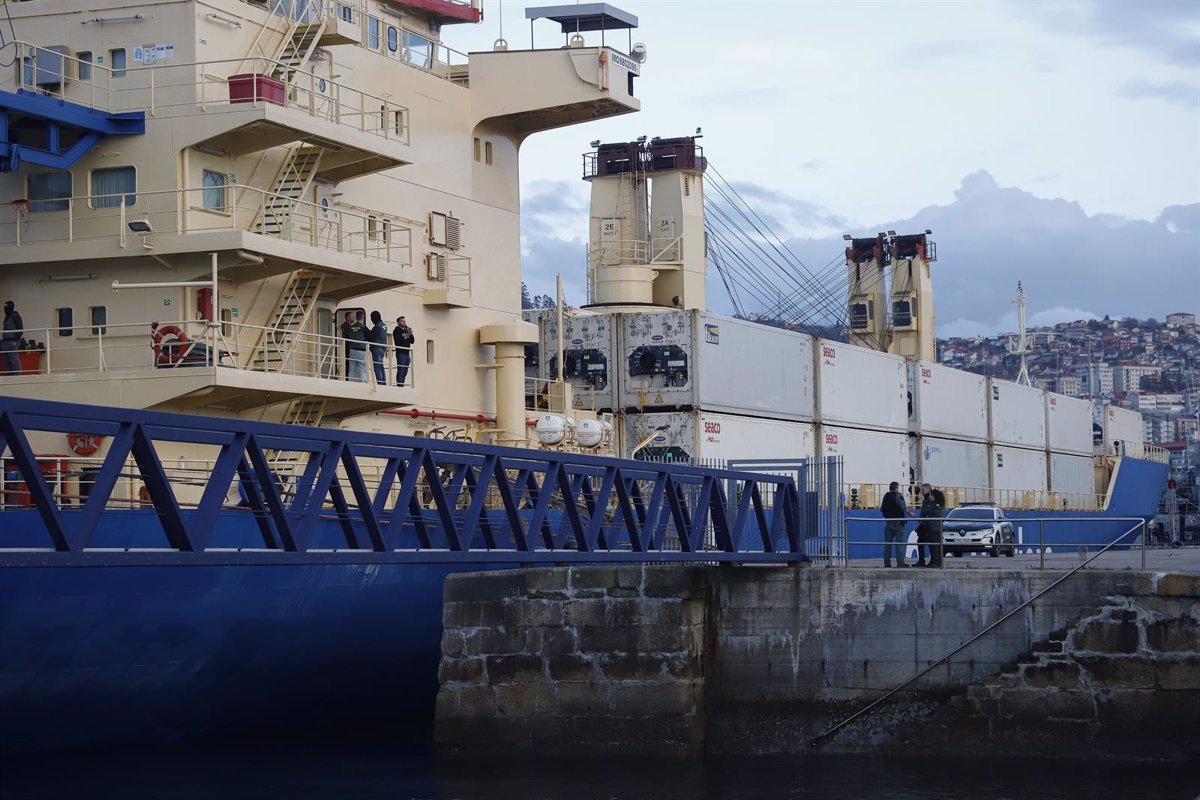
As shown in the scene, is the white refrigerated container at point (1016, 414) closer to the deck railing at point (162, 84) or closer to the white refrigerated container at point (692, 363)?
the white refrigerated container at point (692, 363)

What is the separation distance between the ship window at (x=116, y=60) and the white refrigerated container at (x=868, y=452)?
23.8 metres

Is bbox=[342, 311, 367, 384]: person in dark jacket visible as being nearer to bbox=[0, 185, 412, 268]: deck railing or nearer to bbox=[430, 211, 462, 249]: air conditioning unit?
bbox=[0, 185, 412, 268]: deck railing

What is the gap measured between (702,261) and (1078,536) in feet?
52.4

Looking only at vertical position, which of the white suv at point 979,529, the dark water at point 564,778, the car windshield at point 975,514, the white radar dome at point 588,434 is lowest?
the dark water at point 564,778

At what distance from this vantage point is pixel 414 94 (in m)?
31.5

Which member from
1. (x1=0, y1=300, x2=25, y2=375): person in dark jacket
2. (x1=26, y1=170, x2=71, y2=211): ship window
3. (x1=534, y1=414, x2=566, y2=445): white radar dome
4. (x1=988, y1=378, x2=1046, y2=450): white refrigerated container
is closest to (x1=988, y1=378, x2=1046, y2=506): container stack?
(x1=988, y1=378, x2=1046, y2=450): white refrigerated container

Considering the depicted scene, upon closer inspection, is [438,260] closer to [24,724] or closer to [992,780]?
[24,724]

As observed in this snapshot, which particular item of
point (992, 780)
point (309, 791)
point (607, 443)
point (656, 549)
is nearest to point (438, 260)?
point (607, 443)

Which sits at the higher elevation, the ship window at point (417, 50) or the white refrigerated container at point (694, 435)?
the ship window at point (417, 50)

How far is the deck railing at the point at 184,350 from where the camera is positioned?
24.6 m

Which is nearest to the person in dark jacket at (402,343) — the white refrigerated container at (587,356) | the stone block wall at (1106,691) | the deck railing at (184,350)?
the deck railing at (184,350)

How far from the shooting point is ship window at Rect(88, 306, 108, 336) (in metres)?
26.1

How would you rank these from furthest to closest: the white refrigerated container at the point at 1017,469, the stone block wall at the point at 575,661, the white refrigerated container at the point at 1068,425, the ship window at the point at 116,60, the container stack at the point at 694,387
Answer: the white refrigerated container at the point at 1068,425 → the white refrigerated container at the point at 1017,469 → the container stack at the point at 694,387 → the ship window at the point at 116,60 → the stone block wall at the point at 575,661

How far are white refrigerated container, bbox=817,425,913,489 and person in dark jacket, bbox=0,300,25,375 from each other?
2440 cm
